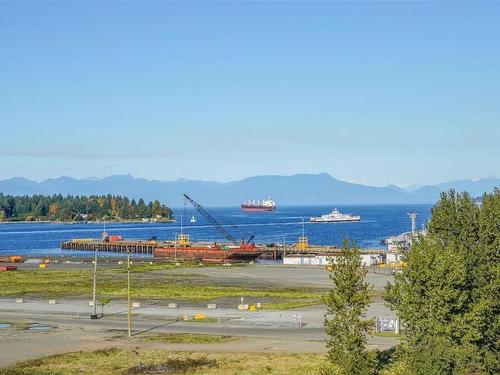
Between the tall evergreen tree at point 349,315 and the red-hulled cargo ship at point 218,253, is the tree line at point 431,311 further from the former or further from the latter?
the red-hulled cargo ship at point 218,253

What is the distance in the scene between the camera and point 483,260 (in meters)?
45.0

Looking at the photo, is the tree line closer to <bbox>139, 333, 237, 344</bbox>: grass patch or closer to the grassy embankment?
<bbox>139, 333, 237, 344</bbox>: grass patch

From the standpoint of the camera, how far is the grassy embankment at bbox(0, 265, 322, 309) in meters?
95.0

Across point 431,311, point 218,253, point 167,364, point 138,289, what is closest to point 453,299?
point 431,311

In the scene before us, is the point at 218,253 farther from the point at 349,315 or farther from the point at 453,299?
the point at 453,299

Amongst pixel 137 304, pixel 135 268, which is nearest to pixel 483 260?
pixel 137 304

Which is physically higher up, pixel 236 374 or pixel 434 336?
pixel 434 336

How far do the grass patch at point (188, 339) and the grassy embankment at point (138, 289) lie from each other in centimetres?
2090

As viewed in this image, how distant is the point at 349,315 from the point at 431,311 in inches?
184

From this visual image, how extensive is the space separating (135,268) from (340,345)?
109333 millimetres

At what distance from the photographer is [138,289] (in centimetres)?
10550

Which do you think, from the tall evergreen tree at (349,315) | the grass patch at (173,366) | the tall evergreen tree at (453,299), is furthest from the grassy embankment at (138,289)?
the tall evergreen tree at (349,315)

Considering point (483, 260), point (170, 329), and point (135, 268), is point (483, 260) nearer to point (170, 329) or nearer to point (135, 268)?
point (170, 329)

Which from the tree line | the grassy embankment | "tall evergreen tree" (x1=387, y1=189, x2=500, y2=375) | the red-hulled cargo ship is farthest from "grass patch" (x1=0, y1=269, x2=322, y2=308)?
the red-hulled cargo ship
